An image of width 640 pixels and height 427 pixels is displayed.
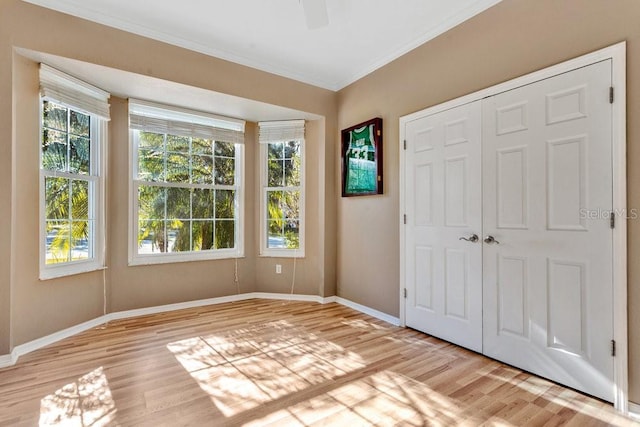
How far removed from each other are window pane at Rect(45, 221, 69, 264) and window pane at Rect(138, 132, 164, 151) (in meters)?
1.15

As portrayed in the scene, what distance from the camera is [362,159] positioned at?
3.74m

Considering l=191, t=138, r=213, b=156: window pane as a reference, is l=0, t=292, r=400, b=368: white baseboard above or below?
below

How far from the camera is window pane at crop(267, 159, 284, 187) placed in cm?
433

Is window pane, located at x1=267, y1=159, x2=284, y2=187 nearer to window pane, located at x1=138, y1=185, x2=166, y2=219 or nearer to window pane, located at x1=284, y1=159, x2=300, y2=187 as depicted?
window pane, located at x1=284, y1=159, x2=300, y2=187

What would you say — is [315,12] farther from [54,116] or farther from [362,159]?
[54,116]

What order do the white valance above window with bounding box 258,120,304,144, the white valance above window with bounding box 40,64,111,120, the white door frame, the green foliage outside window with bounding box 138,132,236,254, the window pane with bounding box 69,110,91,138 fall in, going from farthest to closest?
the white valance above window with bounding box 258,120,304,144 → the green foliage outside window with bounding box 138,132,236,254 → the window pane with bounding box 69,110,91,138 → the white valance above window with bounding box 40,64,111,120 → the white door frame

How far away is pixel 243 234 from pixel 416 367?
8.95 feet

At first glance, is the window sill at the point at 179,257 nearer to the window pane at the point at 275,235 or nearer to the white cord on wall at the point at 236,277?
the white cord on wall at the point at 236,277

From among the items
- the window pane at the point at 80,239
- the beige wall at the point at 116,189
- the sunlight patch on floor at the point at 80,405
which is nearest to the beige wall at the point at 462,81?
the beige wall at the point at 116,189

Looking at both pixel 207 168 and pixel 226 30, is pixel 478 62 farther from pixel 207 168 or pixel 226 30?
pixel 207 168

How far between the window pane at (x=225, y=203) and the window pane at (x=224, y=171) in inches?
5.3

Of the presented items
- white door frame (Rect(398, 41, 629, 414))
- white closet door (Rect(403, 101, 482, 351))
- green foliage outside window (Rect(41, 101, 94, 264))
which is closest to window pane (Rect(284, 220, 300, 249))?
white closet door (Rect(403, 101, 482, 351))

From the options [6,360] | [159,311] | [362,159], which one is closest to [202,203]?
[159,311]

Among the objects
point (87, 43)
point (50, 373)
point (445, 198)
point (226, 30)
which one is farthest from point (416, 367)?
point (87, 43)
